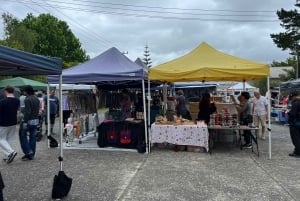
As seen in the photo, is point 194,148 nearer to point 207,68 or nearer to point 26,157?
point 207,68

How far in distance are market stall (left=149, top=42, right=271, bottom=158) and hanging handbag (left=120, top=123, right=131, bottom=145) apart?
158 cm

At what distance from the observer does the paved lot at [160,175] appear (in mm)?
5383

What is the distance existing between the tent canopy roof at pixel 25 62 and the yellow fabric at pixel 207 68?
3.87m

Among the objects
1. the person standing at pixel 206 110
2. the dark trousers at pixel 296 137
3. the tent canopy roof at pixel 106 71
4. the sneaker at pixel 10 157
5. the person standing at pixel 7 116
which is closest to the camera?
the person standing at pixel 7 116

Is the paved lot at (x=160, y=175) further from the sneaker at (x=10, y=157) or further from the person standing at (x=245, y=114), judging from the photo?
the person standing at (x=245, y=114)

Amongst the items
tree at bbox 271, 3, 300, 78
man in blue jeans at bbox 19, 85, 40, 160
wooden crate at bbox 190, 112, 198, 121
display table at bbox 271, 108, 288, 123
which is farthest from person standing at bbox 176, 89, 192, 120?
tree at bbox 271, 3, 300, 78

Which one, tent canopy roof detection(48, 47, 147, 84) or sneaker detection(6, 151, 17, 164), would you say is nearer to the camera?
sneaker detection(6, 151, 17, 164)

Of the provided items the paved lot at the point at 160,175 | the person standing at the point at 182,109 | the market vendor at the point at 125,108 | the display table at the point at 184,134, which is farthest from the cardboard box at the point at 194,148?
the person standing at the point at 182,109

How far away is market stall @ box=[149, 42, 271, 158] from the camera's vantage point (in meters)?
8.52

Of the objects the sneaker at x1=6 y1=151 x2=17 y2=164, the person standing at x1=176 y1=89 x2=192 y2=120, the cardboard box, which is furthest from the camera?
the person standing at x1=176 y1=89 x2=192 y2=120

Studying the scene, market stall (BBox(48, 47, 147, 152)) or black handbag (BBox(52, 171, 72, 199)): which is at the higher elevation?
market stall (BBox(48, 47, 147, 152))

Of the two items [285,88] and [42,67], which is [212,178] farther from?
[285,88]

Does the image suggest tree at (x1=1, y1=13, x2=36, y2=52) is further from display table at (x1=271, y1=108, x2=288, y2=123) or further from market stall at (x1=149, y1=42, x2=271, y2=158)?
market stall at (x1=149, y1=42, x2=271, y2=158)

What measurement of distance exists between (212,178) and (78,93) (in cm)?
585
